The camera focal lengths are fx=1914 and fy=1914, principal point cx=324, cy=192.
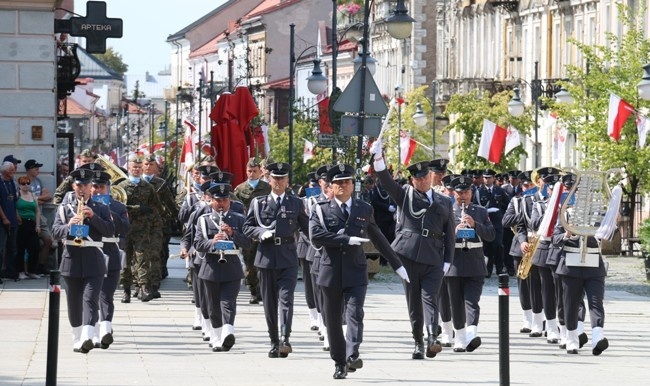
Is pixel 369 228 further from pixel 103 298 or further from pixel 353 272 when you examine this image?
pixel 103 298

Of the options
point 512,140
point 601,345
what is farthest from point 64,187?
point 512,140

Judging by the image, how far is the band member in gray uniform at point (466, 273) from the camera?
1866cm

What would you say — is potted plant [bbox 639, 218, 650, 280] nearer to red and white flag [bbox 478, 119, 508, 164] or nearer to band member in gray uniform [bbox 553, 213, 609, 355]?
band member in gray uniform [bbox 553, 213, 609, 355]

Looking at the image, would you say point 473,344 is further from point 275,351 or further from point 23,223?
point 23,223

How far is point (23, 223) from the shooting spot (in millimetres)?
28000

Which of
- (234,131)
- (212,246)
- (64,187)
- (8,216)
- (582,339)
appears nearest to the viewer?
(212,246)

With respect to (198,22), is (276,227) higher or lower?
lower

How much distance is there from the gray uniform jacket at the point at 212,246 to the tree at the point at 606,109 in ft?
71.2

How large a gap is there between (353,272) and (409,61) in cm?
7216

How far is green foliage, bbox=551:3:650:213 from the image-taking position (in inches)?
1581

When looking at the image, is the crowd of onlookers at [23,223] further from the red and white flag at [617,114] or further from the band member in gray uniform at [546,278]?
the red and white flag at [617,114]

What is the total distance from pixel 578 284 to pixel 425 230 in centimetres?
182

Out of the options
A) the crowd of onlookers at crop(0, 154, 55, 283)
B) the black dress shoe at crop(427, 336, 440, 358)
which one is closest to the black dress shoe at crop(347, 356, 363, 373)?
the black dress shoe at crop(427, 336, 440, 358)

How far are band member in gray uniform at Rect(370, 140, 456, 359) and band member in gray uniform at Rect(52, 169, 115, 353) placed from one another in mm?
2788
